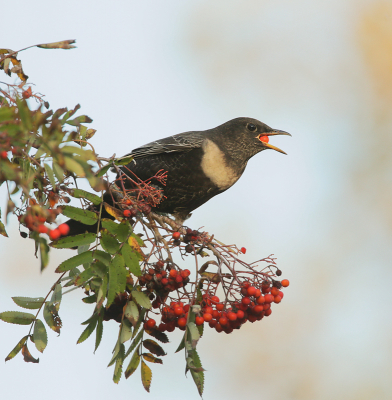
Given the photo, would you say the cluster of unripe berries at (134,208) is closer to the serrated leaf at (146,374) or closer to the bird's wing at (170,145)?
the serrated leaf at (146,374)

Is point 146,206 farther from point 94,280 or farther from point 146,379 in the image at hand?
point 146,379

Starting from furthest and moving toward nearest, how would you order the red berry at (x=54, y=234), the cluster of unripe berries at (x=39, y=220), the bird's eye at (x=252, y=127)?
the bird's eye at (x=252, y=127), the red berry at (x=54, y=234), the cluster of unripe berries at (x=39, y=220)

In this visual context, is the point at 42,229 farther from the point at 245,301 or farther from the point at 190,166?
the point at 190,166

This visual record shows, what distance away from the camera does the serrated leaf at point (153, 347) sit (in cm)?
257

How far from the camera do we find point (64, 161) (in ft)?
4.62

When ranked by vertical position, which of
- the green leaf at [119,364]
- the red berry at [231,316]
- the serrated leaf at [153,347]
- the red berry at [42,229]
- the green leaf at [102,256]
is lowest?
the green leaf at [119,364]

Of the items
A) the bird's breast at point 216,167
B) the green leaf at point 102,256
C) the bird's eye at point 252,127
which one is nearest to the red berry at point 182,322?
the green leaf at point 102,256

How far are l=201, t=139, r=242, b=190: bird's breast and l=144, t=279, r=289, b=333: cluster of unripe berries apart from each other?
192cm

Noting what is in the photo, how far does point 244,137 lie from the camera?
16.2 feet

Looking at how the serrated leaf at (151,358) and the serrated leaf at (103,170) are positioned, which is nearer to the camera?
the serrated leaf at (103,170)

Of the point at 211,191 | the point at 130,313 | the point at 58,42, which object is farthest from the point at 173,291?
the point at 211,191

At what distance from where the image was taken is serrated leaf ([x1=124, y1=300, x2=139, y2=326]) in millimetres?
2404

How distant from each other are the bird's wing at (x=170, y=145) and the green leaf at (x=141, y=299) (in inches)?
84.5

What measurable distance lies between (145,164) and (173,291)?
1982mm
